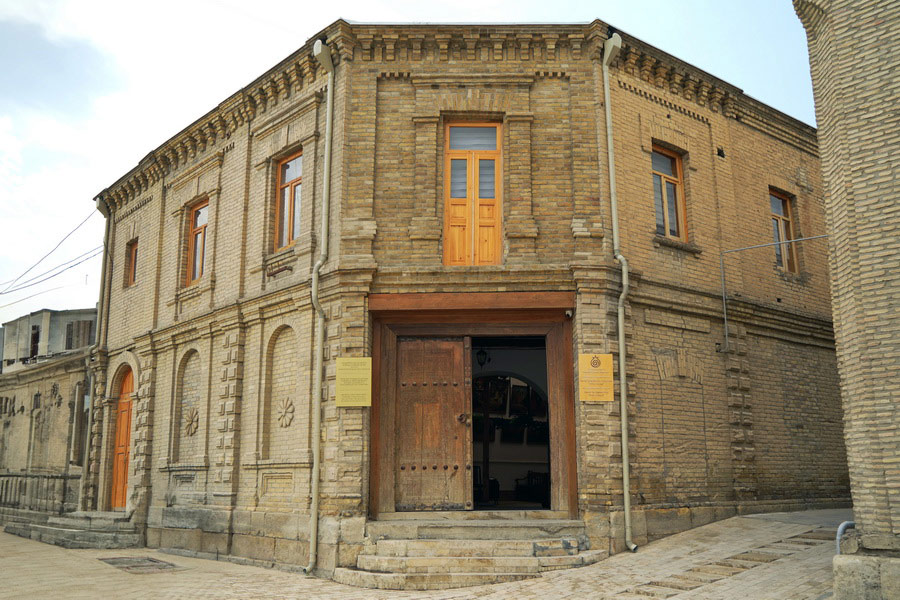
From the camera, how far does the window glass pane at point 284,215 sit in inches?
531

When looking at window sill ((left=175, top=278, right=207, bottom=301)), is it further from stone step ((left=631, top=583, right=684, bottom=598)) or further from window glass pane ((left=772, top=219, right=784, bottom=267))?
window glass pane ((left=772, top=219, right=784, bottom=267))

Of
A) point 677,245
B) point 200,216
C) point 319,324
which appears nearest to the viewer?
point 319,324

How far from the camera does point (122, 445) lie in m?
17.6

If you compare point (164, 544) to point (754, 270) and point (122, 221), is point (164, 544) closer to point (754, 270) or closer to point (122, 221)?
point (122, 221)

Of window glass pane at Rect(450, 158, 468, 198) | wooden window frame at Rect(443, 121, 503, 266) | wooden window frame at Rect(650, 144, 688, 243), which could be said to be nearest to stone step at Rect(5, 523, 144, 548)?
A: wooden window frame at Rect(443, 121, 503, 266)

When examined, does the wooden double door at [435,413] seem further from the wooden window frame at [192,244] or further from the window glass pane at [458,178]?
the wooden window frame at [192,244]

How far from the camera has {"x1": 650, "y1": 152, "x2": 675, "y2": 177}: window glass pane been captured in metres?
13.1

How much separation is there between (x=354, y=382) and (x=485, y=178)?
149 inches

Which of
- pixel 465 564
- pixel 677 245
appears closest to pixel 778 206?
pixel 677 245

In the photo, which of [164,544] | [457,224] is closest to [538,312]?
[457,224]

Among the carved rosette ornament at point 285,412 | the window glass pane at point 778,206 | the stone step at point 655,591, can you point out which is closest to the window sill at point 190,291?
the carved rosette ornament at point 285,412

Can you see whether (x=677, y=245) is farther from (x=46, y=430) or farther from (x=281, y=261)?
(x=46, y=430)

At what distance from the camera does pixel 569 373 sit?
11367mm

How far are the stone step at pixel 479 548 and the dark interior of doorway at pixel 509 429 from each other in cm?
237
